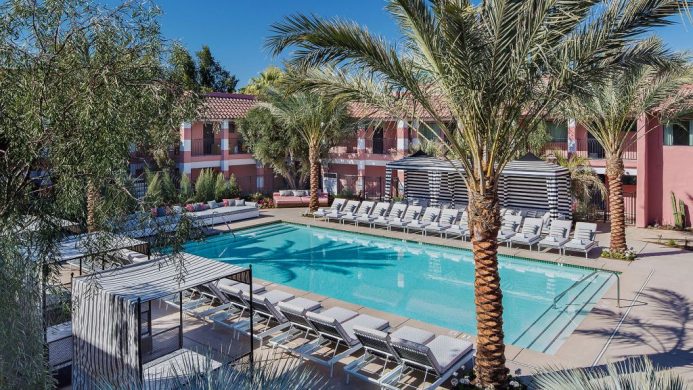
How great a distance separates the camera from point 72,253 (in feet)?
33.7

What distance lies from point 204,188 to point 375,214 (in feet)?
31.0

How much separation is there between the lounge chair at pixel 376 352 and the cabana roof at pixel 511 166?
1062 centimetres

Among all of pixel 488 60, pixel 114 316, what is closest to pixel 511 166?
pixel 488 60

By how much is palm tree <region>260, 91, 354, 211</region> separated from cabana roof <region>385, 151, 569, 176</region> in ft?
11.0

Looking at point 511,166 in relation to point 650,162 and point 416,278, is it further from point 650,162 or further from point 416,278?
point 416,278

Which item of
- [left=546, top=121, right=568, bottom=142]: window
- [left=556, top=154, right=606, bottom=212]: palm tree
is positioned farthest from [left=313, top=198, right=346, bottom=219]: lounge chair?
[left=546, top=121, right=568, bottom=142]: window

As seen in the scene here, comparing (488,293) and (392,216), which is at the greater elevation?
(392,216)

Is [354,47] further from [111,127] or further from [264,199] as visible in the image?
[264,199]

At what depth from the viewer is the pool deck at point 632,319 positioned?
9.41 m

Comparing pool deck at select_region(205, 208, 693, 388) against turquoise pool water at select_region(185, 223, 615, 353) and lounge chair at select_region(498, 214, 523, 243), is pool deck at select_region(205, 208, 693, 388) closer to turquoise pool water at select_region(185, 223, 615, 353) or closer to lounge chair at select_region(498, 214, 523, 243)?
turquoise pool water at select_region(185, 223, 615, 353)

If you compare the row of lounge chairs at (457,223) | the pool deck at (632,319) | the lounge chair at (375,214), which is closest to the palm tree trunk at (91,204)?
the pool deck at (632,319)

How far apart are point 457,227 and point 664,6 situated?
45.5ft

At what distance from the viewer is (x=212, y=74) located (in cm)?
5559

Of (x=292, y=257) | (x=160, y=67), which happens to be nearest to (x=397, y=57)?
(x=160, y=67)
